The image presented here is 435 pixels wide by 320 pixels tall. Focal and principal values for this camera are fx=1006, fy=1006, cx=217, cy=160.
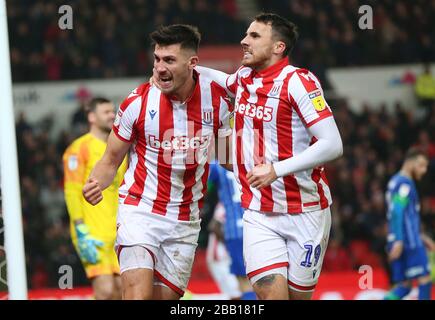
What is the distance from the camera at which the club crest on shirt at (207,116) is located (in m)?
6.70

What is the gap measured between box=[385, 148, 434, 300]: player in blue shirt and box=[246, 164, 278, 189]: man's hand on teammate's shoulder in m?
5.02

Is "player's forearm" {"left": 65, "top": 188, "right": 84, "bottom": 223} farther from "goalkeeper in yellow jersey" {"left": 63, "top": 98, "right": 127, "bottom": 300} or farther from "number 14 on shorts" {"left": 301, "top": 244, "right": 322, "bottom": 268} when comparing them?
"number 14 on shorts" {"left": 301, "top": 244, "right": 322, "bottom": 268}

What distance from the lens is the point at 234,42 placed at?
57.1 feet

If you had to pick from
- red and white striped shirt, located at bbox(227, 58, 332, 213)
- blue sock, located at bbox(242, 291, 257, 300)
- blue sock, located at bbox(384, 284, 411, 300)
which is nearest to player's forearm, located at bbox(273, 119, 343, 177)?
red and white striped shirt, located at bbox(227, 58, 332, 213)

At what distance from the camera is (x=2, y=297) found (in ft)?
21.1

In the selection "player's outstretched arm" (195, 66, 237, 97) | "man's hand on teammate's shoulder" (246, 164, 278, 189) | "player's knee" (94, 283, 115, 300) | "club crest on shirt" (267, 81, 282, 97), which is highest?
"player's outstretched arm" (195, 66, 237, 97)

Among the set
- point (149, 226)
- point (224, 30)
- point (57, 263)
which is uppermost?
point (224, 30)

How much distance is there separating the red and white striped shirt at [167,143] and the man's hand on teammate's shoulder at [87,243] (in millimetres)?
1816

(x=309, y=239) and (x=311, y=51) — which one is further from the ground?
(x=311, y=51)

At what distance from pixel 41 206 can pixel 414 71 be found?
701cm

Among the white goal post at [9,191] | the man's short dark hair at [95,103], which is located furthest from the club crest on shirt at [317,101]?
the man's short dark hair at [95,103]

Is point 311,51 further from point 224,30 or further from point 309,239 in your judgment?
point 309,239

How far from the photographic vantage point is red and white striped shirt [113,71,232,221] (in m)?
6.58

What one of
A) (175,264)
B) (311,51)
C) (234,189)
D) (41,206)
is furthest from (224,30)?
(175,264)
